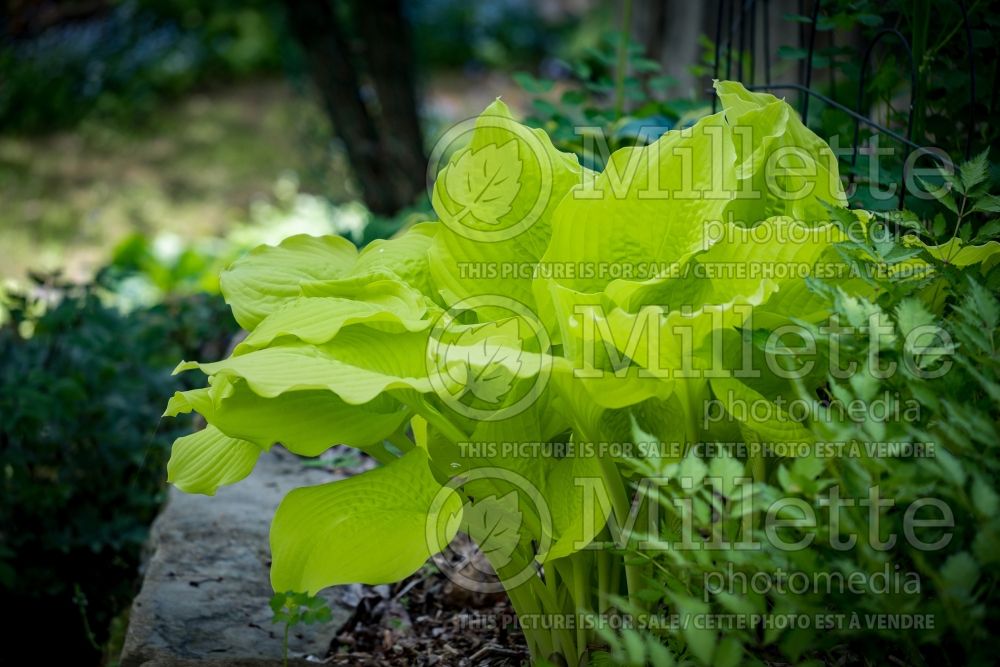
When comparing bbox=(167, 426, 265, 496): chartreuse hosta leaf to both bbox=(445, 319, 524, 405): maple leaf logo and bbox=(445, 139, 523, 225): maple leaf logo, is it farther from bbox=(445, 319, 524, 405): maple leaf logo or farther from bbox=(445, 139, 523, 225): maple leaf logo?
bbox=(445, 139, 523, 225): maple leaf logo

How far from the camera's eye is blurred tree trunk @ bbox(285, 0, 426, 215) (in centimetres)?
394

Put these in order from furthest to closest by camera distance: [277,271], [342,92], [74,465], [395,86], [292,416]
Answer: [395,86] → [342,92] → [74,465] → [277,271] → [292,416]

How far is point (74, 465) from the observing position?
238 cm

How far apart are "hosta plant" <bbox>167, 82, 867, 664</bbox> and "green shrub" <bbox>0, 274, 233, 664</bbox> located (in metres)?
1.11

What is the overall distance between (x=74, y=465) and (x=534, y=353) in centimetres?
172

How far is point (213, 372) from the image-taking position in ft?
3.59

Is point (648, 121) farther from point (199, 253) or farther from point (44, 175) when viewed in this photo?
point (44, 175)

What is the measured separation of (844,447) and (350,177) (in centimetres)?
389

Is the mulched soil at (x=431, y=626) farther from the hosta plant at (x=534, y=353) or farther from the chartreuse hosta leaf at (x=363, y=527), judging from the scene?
the chartreuse hosta leaf at (x=363, y=527)

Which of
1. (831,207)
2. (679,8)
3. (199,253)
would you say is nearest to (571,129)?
(831,207)

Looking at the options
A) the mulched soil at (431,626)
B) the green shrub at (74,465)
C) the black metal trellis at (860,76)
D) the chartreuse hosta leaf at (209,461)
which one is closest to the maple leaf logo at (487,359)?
the chartreuse hosta leaf at (209,461)

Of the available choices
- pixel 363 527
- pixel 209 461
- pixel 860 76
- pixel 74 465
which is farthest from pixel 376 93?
pixel 363 527

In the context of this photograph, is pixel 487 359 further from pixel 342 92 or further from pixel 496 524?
pixel 342 92

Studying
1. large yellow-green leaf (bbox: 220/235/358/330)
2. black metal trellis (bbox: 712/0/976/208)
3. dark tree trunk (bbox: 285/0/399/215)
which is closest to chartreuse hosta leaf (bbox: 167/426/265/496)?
large yellow-green leaf (bbox: 220/235/358/330)
